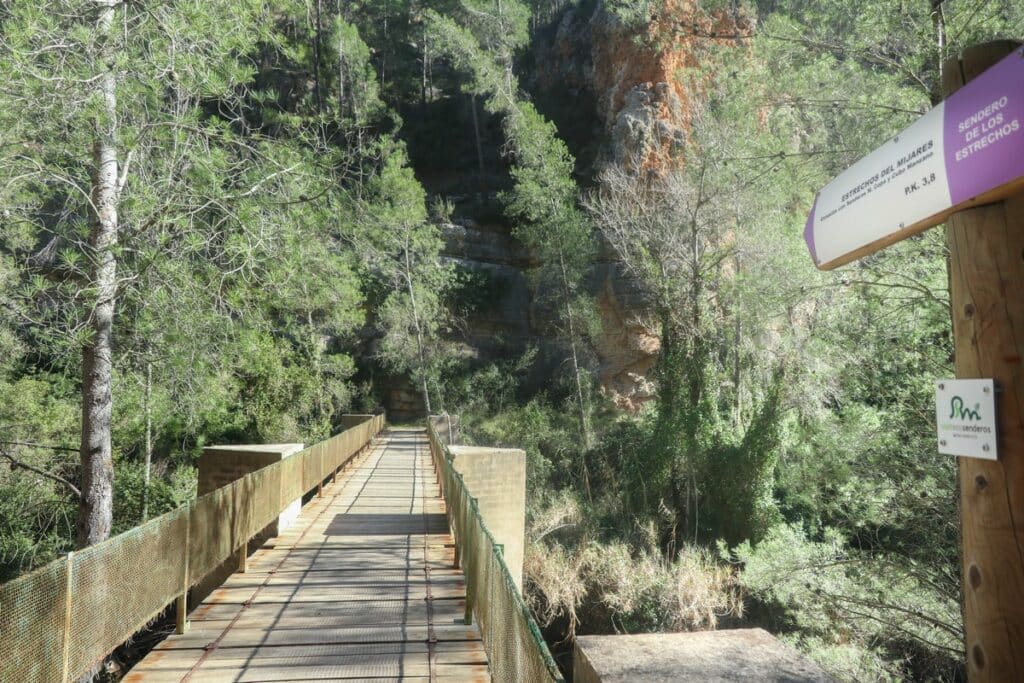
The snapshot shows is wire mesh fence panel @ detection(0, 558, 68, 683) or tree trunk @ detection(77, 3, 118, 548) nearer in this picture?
wire mesh fence panel @ detection(0, 558, 68, 683)

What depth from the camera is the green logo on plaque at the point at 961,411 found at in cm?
207

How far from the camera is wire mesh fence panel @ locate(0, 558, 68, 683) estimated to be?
139 inches

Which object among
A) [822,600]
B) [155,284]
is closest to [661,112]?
[822,600]

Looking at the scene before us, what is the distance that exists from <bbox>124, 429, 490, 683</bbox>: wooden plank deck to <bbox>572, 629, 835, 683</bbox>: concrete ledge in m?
2.96

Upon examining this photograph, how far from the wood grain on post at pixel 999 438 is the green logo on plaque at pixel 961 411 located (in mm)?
61

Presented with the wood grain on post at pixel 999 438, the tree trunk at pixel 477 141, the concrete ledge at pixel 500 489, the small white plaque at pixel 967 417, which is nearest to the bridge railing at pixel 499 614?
the wood grain on post at pixel 999 438

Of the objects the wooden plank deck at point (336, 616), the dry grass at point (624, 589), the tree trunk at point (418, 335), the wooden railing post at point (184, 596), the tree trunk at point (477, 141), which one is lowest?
the dry grass at point (624, 589)

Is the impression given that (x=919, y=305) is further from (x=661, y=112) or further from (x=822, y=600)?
(x=661, y=112)

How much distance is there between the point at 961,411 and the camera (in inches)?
84.4

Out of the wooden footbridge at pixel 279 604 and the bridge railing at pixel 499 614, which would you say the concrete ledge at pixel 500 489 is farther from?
the bridge railing at pixel 499 614

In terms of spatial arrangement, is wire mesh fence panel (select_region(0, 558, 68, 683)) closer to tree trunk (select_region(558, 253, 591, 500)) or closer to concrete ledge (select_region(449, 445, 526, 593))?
concrete ledge (select_region(449, 445, 526, 593))

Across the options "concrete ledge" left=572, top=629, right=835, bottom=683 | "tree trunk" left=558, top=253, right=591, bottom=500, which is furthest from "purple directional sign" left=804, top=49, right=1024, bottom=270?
"tree trunk" left=558, top=253, right=591, bottom=500

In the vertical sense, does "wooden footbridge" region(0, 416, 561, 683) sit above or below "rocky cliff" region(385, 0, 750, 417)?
below

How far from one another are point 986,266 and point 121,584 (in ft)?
16.4
